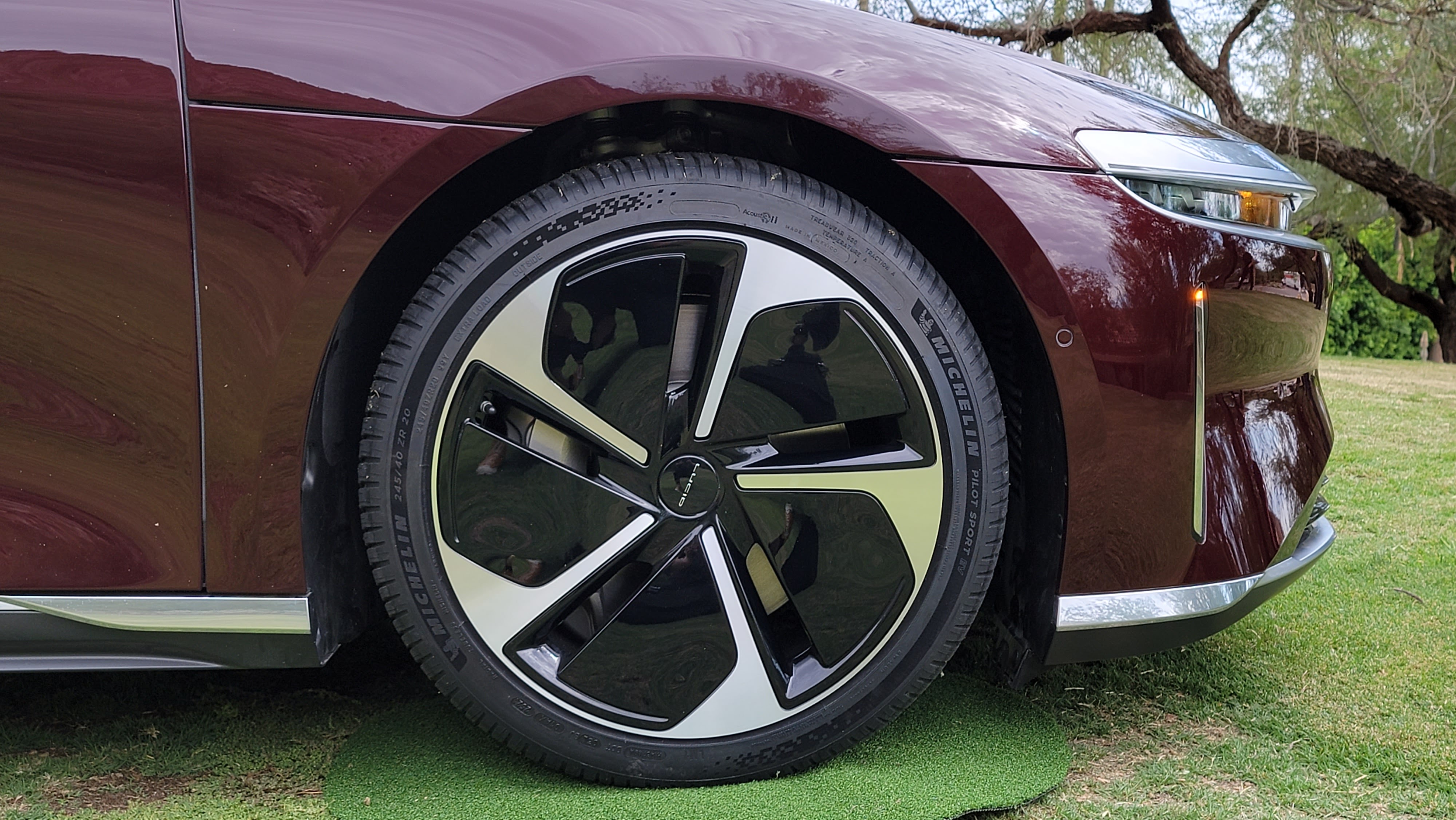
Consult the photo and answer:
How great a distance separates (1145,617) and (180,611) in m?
1.33

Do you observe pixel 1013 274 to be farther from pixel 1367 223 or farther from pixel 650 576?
pixel 1367 223

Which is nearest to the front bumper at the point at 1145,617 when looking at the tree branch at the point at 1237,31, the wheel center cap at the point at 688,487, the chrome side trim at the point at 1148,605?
the chrome side trim at the point at 1148,605

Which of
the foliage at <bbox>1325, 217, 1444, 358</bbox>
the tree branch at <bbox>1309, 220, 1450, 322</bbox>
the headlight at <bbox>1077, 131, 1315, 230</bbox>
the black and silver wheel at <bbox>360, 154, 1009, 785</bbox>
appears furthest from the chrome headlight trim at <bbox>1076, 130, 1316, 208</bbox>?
the foliage at <bbox>1325, 217, 1444, 358</bbox>

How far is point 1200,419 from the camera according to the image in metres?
1.38

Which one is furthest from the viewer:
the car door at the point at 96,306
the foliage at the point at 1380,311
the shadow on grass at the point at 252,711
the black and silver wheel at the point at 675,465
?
the foliage at the point at 1380,311

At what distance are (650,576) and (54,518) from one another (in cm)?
77

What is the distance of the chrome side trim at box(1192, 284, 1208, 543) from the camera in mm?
1362

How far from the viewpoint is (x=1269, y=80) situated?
9.02 meters

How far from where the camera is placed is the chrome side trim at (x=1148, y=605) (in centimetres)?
141

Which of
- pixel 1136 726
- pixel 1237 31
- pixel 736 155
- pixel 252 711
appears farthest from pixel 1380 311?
pixel 252 711

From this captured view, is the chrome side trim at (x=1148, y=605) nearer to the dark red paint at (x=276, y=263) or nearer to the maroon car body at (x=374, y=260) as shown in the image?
the maroon car body at (x=374, y=260)

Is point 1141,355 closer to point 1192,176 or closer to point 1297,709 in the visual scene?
point 1192,176

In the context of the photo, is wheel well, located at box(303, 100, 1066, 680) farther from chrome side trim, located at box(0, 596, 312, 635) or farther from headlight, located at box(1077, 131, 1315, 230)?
headlight, located at box(1077, 131, 1315, 230)

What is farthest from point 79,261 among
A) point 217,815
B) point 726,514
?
point 726,514
